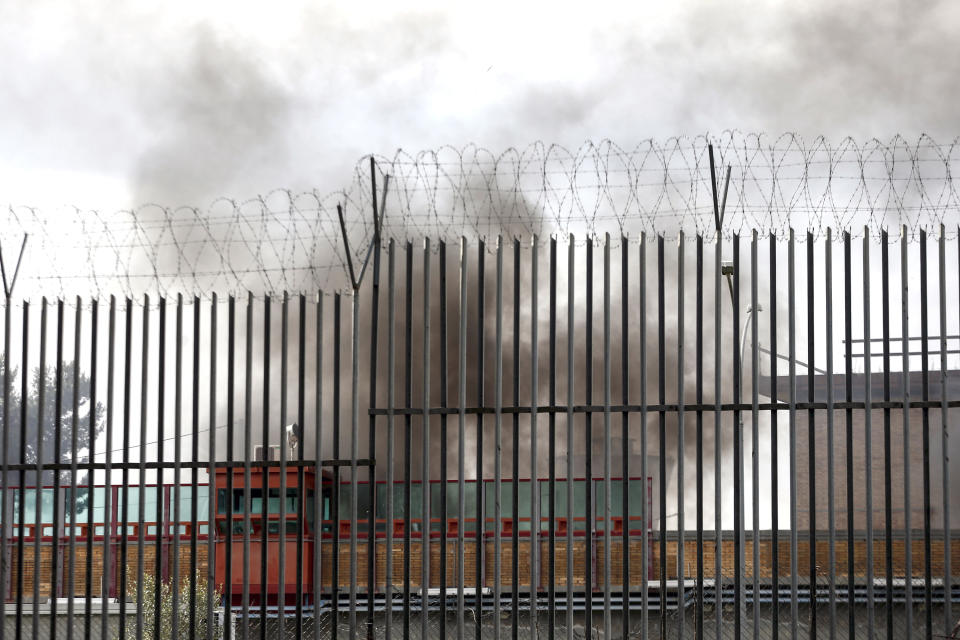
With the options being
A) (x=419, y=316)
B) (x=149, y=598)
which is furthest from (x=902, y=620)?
(x=419, y=316)

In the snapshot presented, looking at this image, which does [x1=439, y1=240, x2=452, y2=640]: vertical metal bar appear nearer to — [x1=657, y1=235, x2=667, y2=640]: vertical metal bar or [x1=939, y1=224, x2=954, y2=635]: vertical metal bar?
[x1=657, y1=235, x2=667, y2=640]: vertical metal bar

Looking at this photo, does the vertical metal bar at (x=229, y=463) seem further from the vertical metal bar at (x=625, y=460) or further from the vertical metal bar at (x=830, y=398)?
the vertical metal bar at (x=830, y=398)

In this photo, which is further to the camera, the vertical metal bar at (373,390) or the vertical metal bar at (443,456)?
the vertical metal bar at (373,390)

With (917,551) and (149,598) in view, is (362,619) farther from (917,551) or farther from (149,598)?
(917,551)

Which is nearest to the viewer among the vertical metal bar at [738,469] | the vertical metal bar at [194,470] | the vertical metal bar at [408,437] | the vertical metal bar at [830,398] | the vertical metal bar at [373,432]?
the vertical metal bar at [830,398]

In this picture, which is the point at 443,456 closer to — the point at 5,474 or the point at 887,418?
the point at 887,418

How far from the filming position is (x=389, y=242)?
9.12 metres

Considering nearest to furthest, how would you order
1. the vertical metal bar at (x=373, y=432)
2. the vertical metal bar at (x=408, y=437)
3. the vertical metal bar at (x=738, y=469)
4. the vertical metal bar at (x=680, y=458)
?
the vertical metal bar at (x=680, y=458) → the vertical metal bar at (x=738, y=469) → the vertical metal bar at (x=408, y=437) → the vertical metal bar at (x=373, y=432)

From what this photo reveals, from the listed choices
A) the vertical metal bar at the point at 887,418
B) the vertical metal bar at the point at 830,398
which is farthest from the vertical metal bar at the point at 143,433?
the vertical metal bar at the point at 887,418

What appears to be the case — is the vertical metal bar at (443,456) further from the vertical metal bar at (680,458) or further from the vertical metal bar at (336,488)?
the vertical metal bar at (680,458)

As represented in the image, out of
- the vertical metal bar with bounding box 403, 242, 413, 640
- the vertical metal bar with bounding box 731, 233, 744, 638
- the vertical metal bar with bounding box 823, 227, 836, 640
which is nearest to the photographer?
the vertical metal bar with bounding box 823, 227, 836, 640

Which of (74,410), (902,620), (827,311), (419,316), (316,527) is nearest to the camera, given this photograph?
(827,311)

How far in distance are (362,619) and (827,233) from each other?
43.1 feet

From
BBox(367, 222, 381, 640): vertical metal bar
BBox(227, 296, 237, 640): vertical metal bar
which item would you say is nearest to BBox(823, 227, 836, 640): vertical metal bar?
BBox(367, 222, 381, 640): vertical metal bar
